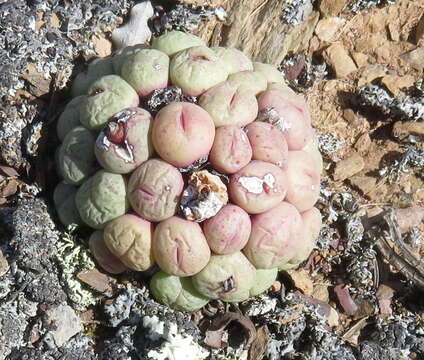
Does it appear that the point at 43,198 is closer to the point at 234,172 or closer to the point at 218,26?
the point at 234,172

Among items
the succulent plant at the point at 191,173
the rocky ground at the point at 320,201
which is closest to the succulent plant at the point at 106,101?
the succulent plant at the point at 191,173

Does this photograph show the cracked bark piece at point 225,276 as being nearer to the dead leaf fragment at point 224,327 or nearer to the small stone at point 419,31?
the dead leaf fragment at point 224,327

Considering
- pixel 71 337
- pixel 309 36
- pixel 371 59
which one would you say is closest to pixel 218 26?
pixel 309 36

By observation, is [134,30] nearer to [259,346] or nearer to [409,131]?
[409,131]

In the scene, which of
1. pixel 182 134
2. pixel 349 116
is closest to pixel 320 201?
pixel 349 116

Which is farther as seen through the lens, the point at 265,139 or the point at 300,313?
the point at 300,313

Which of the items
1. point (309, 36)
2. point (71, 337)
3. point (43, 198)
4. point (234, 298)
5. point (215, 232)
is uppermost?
point (309, 36)
